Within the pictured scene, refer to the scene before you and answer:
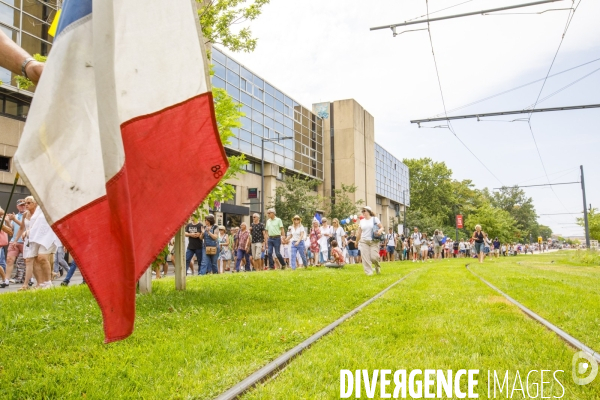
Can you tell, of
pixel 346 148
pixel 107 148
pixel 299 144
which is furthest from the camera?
pixel 346 148

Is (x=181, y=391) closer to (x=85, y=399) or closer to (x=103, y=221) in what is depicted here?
(x=85, y=399)

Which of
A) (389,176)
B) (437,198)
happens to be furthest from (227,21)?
(437,198)

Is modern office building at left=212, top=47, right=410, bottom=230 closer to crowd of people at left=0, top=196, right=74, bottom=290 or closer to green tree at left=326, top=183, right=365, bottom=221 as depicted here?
green tree at left=326, top=183, right=365, bottom=221

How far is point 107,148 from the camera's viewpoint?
200 cm

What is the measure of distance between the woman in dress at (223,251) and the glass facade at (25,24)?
10.8m

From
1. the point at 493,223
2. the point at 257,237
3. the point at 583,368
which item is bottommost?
the point at 583,368

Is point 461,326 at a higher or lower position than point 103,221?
lower

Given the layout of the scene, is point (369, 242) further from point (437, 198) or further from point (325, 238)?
point (437, 198)

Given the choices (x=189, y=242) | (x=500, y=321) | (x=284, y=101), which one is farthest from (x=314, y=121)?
(x=500, y=321)

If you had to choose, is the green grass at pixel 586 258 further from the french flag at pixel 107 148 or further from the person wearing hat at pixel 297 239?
the french flag at pixel 107 148

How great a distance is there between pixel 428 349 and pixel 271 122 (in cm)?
3898

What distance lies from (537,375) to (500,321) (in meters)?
2.13

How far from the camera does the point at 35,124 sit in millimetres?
1961

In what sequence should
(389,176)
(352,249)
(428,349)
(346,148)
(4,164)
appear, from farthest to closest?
(389,176), (346,148), (352,249), (4,164), (428,349)
